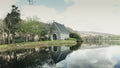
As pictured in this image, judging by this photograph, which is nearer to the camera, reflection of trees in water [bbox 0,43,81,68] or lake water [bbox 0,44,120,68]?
lake water [bbox 0,44,120,68]

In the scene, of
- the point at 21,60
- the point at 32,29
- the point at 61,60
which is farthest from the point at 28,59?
the point at 32,29

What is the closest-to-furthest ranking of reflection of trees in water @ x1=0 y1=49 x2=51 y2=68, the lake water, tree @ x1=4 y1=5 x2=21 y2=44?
the lake water, reflection of trees in water @ x1=0 y1=49 x2=51 y2=68, tree @ x1=4 y1=5 x2=21 y2=44

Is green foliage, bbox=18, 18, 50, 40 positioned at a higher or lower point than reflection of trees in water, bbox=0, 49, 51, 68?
higher

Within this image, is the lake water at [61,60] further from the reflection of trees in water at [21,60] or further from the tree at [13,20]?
the tree at [13,20]

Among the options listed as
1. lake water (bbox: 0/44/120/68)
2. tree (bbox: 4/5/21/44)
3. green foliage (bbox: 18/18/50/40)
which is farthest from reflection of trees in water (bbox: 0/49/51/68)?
green foliage (bbox: 18/18/50/40)

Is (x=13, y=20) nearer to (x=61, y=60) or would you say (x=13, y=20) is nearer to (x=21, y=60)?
(x=21, y=60)

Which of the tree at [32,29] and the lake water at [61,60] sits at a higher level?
the tree at [32,29]

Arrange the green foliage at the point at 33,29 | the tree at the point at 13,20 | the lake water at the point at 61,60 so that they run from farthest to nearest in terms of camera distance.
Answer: the green foliage at the point at 33,29, the tree at the point at 13,20, the lake water at the point at 61,60

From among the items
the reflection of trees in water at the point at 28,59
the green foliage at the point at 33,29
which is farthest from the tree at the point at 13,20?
the reflection of trees in water at the point at 28,59

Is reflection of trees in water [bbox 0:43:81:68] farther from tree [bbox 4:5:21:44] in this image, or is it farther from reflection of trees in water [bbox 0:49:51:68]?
tree [bbox 4:5:21:44]

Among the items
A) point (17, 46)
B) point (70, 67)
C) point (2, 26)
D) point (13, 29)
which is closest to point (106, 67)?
point (70, 67)

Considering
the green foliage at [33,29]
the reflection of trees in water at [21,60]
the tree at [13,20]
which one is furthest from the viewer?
the green foliage at [33,29]

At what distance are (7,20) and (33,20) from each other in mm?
18909

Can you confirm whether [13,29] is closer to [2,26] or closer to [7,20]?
[7,20]
